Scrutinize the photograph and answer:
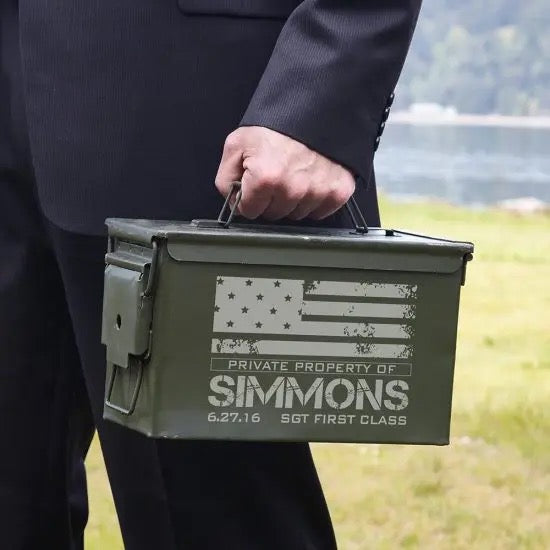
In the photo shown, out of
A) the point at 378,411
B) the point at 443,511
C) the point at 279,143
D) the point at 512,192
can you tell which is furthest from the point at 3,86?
the point at 512,192

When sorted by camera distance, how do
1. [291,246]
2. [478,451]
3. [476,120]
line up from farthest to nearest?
1. [476,120]
2. [478,451]
3. [291,246]

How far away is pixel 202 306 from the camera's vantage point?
35.7 inches

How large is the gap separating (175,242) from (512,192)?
7.00 feet

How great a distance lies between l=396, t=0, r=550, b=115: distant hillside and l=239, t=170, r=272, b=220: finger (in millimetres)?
1982

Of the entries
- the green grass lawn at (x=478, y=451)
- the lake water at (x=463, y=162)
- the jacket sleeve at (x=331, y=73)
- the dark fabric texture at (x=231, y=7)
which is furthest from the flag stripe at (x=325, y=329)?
the lake water at (x=463, y=162)

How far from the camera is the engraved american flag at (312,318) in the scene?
909 mm

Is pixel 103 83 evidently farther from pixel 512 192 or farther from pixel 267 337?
pixel 512 192

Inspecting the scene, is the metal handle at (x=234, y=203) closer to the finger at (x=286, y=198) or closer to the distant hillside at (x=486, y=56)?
the finger at (x=286, y=198)

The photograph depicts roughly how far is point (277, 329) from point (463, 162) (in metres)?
2.05

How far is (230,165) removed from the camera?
3.12ft

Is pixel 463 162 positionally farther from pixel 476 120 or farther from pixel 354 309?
pixel 354 309

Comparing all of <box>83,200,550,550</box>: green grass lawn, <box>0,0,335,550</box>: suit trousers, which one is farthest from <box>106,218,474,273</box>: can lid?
<box>83,200,550,550</box>: green grass lawn

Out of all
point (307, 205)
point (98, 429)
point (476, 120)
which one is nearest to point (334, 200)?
point (307, 205)

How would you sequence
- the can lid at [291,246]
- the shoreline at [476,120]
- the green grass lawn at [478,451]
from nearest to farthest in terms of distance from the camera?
the can lid at [291,246], the green grass lawn at [478,451], the shoreline at [476,120]
